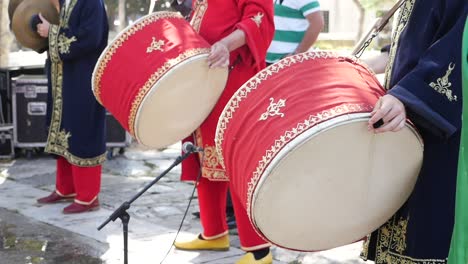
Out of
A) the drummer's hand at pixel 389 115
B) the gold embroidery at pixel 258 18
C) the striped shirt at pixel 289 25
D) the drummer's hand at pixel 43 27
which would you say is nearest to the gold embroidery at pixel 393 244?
the drummer's hand at pixel 389 115

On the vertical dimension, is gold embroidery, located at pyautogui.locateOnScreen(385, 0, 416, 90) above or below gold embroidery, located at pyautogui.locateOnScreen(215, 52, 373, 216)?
above

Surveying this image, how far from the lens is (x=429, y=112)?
2.12 meters

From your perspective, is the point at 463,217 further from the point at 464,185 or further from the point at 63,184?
the point at 63,184

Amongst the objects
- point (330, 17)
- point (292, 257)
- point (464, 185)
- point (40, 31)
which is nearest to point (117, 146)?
point (40, 31)

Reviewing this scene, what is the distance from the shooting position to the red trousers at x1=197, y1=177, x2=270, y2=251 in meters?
3.69

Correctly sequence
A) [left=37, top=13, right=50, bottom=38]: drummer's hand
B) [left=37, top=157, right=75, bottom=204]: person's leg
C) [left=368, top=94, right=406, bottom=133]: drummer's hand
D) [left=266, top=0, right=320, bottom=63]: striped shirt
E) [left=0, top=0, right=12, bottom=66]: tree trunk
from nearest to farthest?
[left=368, top=94, right=406, bottom=133]: drummer's hand < [left=266, top=0, right=320, bottom=63]: striped shirt < [left=37, top=13, right=50, bottom=38]: drummer's hand < [left=37, top=157, right=75, bottom=204]: person's leg < [left=0, top=0, right=12, bottom=66]: tree trunk

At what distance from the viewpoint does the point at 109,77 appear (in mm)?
3330

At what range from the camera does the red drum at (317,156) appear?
2.09 meters

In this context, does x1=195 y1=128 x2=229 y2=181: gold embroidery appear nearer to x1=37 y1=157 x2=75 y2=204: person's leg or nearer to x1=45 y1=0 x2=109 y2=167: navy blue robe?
x1=45 y1=0 x2=109 y2=167: navy blue robe

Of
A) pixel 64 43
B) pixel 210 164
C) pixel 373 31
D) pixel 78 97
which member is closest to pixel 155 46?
pixel 210 164

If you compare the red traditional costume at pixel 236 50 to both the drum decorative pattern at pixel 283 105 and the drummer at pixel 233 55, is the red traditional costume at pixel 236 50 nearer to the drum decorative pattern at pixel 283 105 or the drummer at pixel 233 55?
the drummer at pixel 233 55

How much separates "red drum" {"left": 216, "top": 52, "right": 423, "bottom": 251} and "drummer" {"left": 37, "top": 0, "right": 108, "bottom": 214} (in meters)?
2.73

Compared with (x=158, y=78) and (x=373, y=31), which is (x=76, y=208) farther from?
(x=373, y=31)

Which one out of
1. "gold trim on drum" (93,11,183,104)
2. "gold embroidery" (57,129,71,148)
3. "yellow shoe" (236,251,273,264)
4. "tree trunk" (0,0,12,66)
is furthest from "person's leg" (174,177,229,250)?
"tree trunk" (0,0,12,66)
